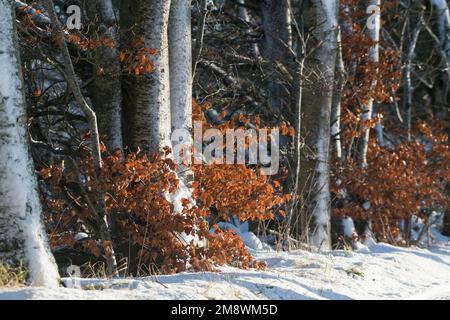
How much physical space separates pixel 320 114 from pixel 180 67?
3.95 meters

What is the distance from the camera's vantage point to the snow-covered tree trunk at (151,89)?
10477 millimetres

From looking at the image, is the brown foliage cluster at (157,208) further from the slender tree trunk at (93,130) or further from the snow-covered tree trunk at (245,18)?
the snow-covered tree trunk at (245,18)

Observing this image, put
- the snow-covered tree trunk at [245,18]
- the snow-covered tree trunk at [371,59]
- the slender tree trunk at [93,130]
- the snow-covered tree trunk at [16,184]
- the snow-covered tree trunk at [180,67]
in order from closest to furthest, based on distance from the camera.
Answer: the snow-covered tree trunk at [16,184]
the slender tree trunk at [93,130]
the snow-covered tree trunk at [180,67]
the snow-covered tree trunk at [245,18]
the snow-covered tree trunk at [371,59]

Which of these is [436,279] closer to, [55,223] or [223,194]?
[223,194]

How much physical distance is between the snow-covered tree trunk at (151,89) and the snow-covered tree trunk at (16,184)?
2.38m

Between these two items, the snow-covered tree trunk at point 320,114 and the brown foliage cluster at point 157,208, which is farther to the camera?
the snow-covered tree trunk at point 320,114

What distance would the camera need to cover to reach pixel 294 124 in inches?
563

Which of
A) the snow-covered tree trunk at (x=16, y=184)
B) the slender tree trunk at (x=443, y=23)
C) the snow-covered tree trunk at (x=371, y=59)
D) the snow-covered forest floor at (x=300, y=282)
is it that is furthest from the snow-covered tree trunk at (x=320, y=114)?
the snow-covered tree trunk at (x=16, y=184)

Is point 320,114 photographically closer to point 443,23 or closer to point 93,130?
point 93,130

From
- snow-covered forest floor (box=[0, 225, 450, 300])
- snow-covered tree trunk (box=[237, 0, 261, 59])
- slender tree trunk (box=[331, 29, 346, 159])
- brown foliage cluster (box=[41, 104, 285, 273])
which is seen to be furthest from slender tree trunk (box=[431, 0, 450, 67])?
brown foliage cluster (box=[41, 104, 285, 273])

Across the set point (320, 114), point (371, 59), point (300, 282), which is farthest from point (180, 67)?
point (371, 59)

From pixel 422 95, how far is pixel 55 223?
1877 centimetres

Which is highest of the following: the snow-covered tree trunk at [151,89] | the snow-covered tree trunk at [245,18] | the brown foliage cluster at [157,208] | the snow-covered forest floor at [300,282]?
the snow-covered tree trunk at [245,18]

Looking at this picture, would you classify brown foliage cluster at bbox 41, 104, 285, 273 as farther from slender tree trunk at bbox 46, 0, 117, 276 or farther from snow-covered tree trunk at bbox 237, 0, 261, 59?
snow-covered tree trunk at bbox 237, 0, 261, 59
